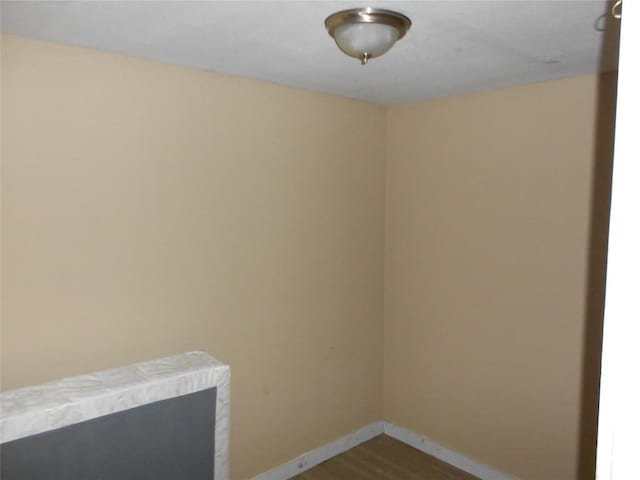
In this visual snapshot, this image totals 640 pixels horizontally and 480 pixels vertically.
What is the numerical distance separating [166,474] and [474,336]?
1.90 m

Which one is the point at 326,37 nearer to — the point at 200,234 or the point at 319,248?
the point at 200,234

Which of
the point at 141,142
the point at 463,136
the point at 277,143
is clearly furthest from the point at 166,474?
the point at 463,136

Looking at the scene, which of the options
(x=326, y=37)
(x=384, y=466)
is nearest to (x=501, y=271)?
(x=384, y=466)

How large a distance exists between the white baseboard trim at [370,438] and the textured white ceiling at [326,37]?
2237mm

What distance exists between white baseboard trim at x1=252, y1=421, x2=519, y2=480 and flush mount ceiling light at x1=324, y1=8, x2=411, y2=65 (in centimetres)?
237

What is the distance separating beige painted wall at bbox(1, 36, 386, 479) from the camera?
6.63 ft

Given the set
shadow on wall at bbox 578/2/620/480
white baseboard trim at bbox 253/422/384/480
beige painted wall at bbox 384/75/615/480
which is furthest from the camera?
white baseboard trim at bbox 253/422/384/480

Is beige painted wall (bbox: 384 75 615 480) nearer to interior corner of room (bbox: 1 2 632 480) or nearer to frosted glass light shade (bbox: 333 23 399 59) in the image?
interior corner of room (bbox: 1 2 632 480)

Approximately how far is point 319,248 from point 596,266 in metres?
1.50

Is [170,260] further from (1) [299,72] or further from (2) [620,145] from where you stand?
(2) [620,145]

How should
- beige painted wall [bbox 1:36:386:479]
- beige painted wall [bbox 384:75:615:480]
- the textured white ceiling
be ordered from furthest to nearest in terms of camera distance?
beige painted wall [bbox 384:75:615:480]
beige painted wall [bbox 1:36:386:479]
the textured white ceiling

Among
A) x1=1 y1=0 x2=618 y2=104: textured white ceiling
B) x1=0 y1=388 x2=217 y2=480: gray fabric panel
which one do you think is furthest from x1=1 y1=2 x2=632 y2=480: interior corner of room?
x1=0 y1=388 x2=217 y2=480: gray fabric panel

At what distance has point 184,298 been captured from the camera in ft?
8.14

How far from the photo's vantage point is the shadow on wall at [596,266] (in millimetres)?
2469
